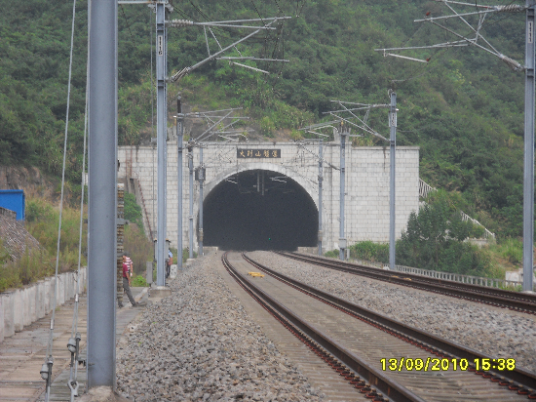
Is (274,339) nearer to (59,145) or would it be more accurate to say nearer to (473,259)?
(473,259)

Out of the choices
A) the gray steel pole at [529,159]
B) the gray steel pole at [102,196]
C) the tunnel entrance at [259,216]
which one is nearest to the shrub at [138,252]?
the gray steel pole at [529,159]

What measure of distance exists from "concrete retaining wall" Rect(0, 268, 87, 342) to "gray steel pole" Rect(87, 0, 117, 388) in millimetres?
5030

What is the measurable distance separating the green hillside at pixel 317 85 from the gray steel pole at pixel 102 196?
43749 millimetres

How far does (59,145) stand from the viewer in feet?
182

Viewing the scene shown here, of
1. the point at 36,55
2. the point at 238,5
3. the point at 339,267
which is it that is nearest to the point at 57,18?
the point at 36,55

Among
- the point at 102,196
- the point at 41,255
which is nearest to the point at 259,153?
the point at 41,255

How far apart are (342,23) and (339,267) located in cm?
5833

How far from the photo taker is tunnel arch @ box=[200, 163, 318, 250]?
2564 inches

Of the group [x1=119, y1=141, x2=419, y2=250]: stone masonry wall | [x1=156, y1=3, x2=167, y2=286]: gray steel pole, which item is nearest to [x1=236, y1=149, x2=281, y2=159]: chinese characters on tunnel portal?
[x1=119, y1=141, x2=419, y2=250]: stone masonry wall

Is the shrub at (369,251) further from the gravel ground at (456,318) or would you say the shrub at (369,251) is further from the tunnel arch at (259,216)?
the gravel ground at (456,318)

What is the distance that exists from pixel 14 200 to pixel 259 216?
49.4 metres

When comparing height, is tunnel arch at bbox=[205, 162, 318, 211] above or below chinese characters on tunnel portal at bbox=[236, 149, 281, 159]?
below

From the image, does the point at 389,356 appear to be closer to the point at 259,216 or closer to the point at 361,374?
the point at 361,374

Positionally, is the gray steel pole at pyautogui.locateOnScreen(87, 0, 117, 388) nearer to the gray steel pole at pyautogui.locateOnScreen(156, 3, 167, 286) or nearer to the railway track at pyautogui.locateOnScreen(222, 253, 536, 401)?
the railway track at pyautogui.locateOnScreen(222, 253, 536, 401)
